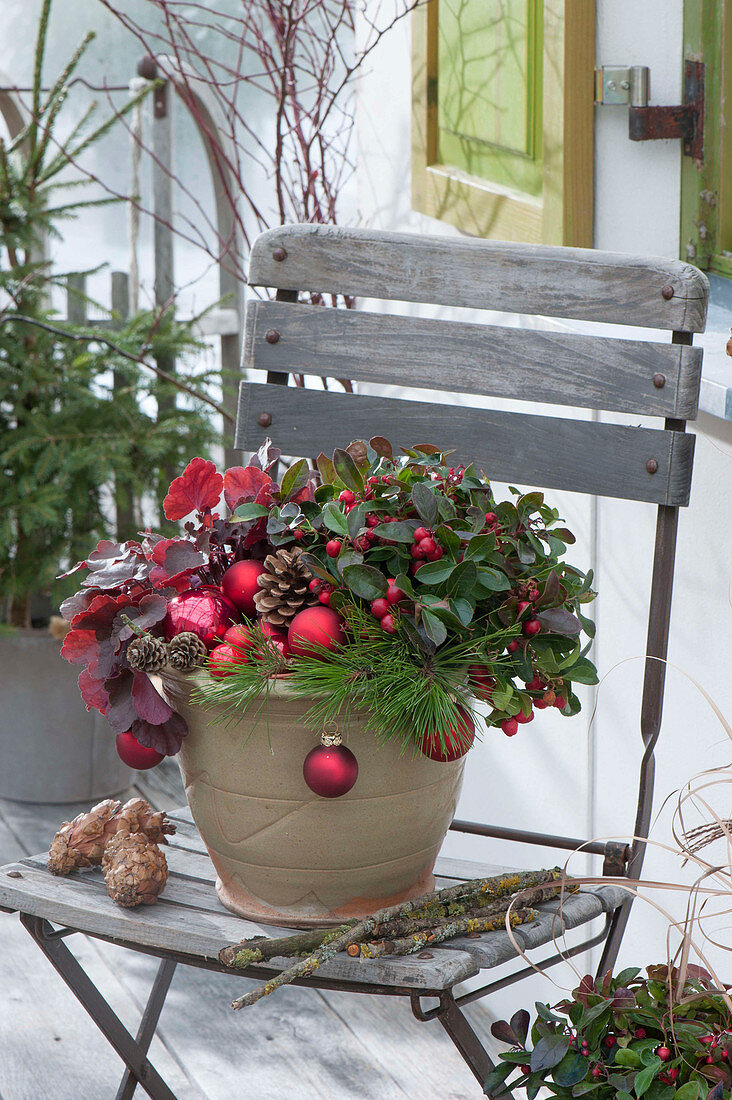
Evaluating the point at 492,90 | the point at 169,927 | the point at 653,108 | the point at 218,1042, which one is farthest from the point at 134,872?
the point at 492,90

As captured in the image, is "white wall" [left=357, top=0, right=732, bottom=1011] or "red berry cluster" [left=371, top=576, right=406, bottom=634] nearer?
"red berry cluster" [left=371, top=576, right=406, bottom=634]

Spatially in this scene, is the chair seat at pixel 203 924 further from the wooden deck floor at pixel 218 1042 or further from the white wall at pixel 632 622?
the wooden deck floor at pixel 218 1042

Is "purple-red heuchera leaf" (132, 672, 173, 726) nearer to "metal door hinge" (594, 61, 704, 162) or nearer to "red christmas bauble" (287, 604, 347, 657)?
"red christmas bauble" (287, 604, 347, 657)

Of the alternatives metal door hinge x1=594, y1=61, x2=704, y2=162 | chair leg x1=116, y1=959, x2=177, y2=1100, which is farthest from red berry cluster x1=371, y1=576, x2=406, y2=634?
metal door hinge x1=594, y1=61, x2=704, y2=162

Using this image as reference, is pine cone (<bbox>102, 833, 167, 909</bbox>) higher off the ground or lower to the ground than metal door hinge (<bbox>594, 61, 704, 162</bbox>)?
lower

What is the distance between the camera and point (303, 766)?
0.86 meters

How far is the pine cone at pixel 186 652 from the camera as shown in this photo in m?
0.87

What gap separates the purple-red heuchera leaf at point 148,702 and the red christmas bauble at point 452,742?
0.60 ft

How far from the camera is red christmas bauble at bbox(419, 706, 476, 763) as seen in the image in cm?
86

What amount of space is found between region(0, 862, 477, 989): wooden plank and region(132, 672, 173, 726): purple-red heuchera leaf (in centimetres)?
15

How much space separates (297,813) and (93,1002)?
272 mm

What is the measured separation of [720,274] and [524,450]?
397mm

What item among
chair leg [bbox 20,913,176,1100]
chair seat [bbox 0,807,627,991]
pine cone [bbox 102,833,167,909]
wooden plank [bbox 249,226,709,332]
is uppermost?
wooden plank [bbox 249,226,709,332]

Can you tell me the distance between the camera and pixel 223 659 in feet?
2.86
